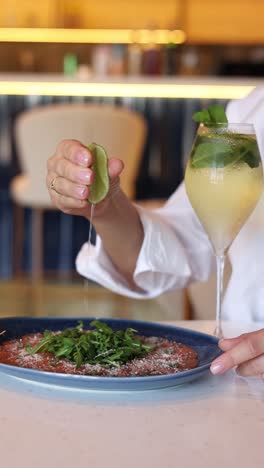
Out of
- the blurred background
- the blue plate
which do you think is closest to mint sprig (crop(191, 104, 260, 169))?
the blue plate

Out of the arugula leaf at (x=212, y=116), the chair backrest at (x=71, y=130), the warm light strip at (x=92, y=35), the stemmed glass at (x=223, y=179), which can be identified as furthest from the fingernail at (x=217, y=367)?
the warm light strip at (x=92, y=35)

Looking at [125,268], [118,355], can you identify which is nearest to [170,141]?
[125,268]

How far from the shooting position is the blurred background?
366 centimetres

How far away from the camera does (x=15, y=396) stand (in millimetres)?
907

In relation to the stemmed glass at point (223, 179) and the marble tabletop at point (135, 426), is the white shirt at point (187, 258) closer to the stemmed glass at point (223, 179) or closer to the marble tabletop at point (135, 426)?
the stemmed glass at point (223, 179)

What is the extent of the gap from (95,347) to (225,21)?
600 centimetres

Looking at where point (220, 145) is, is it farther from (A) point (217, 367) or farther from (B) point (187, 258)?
(B) point (187, 258)

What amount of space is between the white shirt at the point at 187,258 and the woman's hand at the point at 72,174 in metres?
0.25

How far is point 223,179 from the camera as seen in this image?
117 centimetres

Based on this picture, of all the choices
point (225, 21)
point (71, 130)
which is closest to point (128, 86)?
point (71, 130)

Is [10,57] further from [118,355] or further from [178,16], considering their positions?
[118,355]

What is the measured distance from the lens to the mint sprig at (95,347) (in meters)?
0.95

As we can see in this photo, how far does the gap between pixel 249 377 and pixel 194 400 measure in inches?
4.5

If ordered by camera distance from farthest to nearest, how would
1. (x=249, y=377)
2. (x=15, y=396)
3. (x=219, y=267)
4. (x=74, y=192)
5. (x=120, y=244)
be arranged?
(x=120, y=244) → (x=219, y=267) → (x=74, y=192) → (x=249, y=377) → (x=15, y=396)
